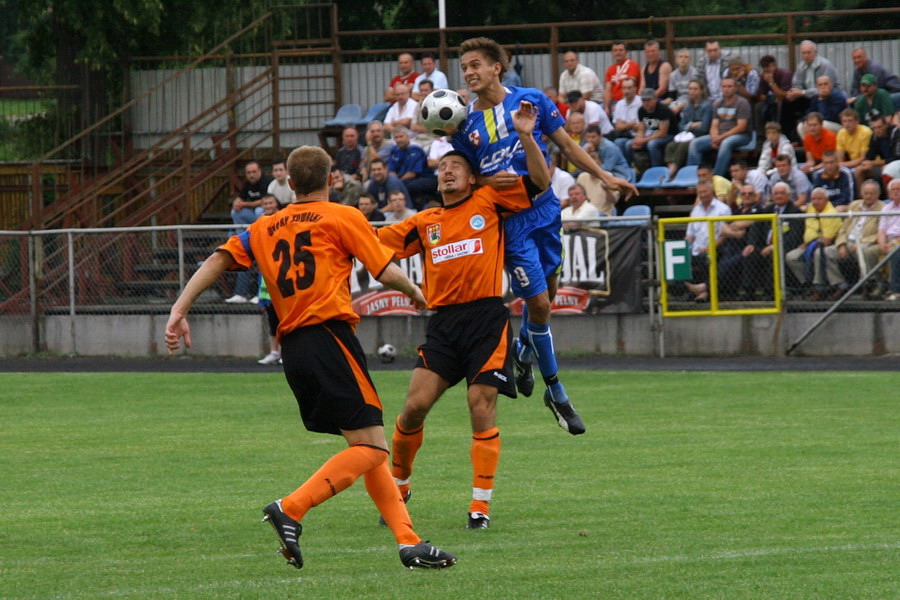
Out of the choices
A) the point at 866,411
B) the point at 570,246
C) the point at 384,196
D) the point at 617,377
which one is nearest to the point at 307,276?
the point at 866,411

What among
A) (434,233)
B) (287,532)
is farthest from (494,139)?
(287,532)

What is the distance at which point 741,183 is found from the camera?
61.0ft

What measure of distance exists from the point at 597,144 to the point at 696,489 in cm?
1173

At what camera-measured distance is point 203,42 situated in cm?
2883

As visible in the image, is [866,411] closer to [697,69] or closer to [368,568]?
[368,568]

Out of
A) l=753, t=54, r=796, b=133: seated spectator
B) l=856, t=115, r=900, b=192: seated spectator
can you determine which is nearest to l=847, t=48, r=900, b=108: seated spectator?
l=753, t=54, r=796, b=133: seated spectator

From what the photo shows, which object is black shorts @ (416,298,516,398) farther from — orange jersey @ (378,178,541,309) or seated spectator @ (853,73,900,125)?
seated spectator @ (853,73,900,125)

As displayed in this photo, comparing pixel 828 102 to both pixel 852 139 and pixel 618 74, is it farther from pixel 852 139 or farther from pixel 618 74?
pixel 618 74

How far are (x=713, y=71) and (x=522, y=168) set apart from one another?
1303 centimetres

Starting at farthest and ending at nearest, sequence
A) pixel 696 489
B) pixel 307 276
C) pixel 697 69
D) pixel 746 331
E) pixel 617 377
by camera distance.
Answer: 1. pixel 697 69
2. pixel 746 331
3. pixel 617 377
4. pixel 696 489
5. pixel 307 276

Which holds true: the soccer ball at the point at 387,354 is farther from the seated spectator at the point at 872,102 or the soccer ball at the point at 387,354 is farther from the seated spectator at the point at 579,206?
the seated spectator at the point at 872,102

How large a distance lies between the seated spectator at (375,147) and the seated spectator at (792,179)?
5.65m

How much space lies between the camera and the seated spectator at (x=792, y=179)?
18344 millimetres

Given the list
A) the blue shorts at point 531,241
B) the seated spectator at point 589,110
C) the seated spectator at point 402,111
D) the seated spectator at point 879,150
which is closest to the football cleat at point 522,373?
the blue shorts at point 531,241
